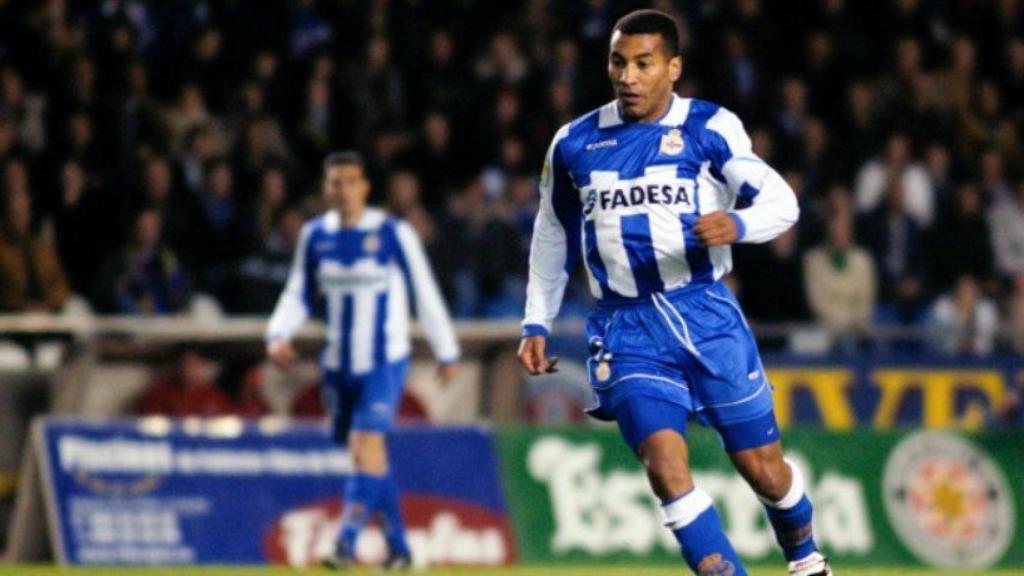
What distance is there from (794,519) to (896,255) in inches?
394

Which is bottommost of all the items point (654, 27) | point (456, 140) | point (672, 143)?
point (456, 140)

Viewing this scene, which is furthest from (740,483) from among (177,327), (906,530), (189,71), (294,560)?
(189,71)

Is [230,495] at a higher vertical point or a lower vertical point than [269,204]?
lower

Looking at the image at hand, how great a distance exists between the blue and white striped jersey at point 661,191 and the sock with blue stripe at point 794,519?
831 mm

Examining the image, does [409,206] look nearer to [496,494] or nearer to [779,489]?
[496,494]

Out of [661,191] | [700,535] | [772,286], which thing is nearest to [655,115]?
[661,191]

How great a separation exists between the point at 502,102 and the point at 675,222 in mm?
9859

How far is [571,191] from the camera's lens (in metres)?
8.20

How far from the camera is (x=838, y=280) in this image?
676 inches

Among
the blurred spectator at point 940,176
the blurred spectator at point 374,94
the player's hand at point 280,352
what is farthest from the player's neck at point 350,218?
the blurred spectator at point 940,176

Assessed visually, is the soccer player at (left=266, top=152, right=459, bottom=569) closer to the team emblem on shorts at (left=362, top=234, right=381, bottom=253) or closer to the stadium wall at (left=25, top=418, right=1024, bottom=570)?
the team emblem on shorts at (left=362, top=234, right=381, bottom=253)

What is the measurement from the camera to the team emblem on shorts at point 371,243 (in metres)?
12.8

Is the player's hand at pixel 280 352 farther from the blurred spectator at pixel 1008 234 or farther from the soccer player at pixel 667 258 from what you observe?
the blurred spectator at pixel 1008 234

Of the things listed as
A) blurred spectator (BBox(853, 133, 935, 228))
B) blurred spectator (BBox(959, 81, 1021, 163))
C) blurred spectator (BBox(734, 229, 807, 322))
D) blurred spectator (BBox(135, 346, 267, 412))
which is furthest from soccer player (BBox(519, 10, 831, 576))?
blurred spectator (BBox(959, 81, 1021, 163))
